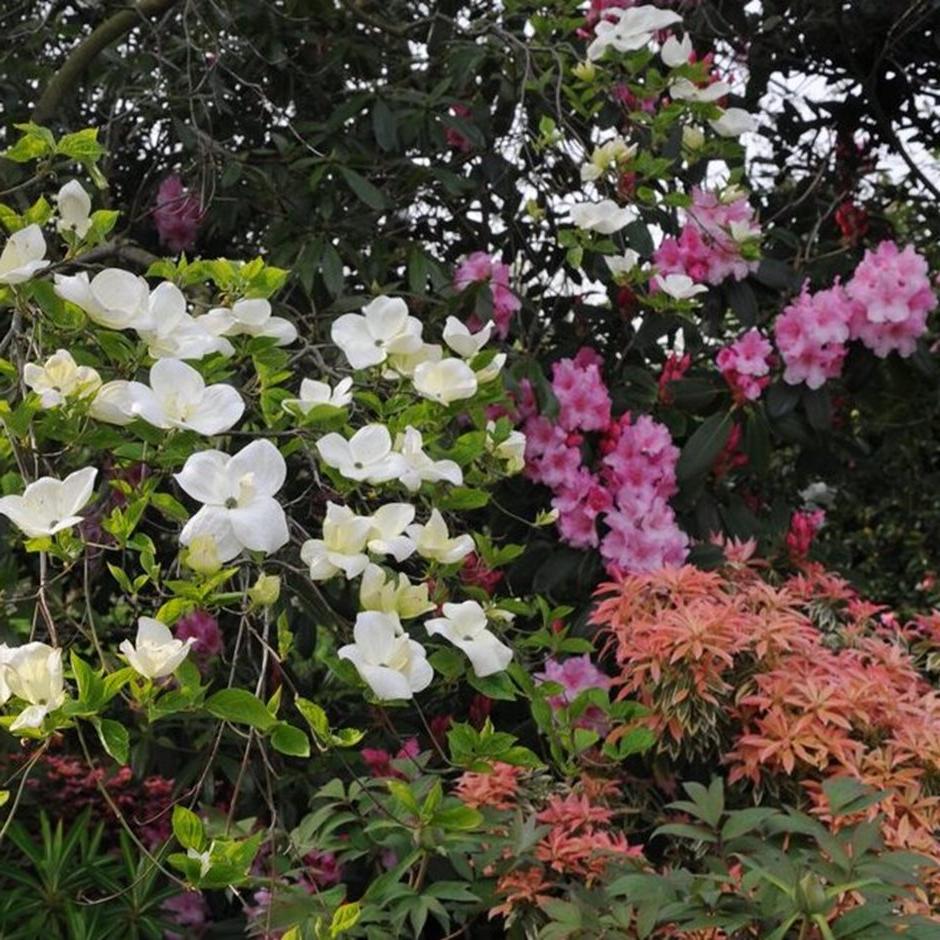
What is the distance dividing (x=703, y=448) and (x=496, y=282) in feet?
1.48

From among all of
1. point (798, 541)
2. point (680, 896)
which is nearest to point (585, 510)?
point (798, 541)

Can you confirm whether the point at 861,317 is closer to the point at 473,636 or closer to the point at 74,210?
the point at 473,636

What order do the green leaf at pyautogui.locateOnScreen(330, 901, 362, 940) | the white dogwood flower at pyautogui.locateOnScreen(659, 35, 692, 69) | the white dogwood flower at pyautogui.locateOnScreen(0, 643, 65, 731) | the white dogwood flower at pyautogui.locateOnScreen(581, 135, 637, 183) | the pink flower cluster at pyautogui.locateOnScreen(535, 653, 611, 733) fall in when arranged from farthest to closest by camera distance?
the white dogwood flower at pyautogui.locateOnScreen(659, 35, 692, 69), the white dogwood flower at pyautogui.locateOnScreen(581, 135, 637, 183), the pink flower cluster at pyautogui.locateOnScreen(535, 653, 611, 733), the green leaf at pyautogui.locateOnScreen(330, 901, 362, 940), the white dogwood flower at pyautogui.locateOnScreen(0, 643, 65, 731)

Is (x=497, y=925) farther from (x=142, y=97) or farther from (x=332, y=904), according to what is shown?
(x=142, y=97)

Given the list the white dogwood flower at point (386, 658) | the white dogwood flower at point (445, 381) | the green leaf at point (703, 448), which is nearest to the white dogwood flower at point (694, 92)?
the green leaf at point (703, 448)

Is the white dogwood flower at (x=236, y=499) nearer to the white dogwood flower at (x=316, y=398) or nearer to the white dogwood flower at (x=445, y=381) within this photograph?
Answer: the white dogwood flower at (x=316, y=398)


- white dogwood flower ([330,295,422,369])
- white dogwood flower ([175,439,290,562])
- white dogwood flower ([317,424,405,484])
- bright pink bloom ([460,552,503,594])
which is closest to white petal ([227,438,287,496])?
white dogwood flower ([175,439,290,562])

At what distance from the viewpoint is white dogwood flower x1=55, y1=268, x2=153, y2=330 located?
1220mm

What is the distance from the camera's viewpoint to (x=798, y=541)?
2291mm

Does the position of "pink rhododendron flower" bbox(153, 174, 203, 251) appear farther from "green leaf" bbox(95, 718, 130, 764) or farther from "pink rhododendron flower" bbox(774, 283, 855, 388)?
"green leaf" bbox(95, 718, 130, 764)

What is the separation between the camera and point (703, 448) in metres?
2.27

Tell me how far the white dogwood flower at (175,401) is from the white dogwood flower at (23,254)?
5.7 inches

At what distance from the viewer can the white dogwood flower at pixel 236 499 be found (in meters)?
1.07

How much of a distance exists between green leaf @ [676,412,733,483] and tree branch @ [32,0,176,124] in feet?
3.75
